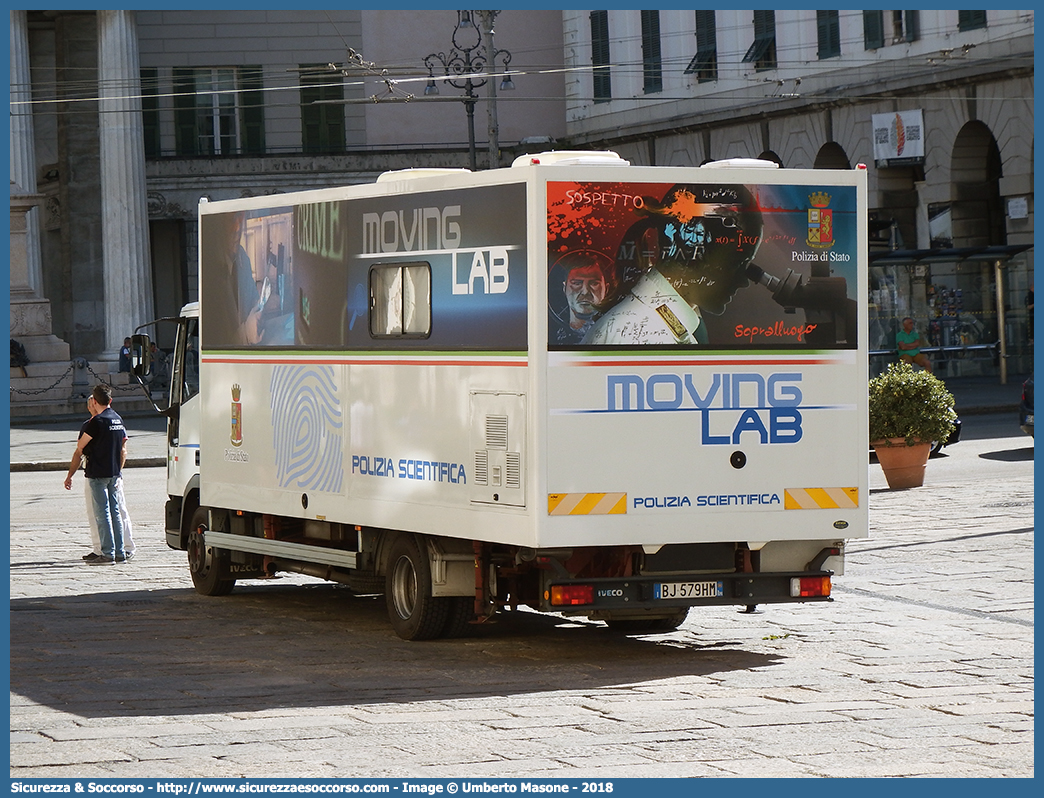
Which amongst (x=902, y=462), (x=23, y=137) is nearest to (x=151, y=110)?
(x=23, y=137)

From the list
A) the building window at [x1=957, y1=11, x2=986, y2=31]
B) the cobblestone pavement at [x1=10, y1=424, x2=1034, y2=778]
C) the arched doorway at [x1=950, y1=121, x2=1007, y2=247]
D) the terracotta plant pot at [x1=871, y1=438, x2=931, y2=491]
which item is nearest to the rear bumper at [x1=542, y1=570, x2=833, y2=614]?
the cobblestone pavement at [x1=10, y1=424, x2=1034, y2=778]

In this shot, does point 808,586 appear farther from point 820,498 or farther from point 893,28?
point 893,28

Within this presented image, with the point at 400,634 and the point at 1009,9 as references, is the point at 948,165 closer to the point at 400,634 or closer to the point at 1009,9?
the point at 1009,9

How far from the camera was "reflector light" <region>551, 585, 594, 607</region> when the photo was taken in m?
10.2

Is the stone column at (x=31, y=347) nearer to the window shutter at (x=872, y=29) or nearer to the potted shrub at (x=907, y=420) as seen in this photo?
the window shutter at (x=872, y=29)

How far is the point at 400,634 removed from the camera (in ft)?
36.8

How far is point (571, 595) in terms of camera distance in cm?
1026

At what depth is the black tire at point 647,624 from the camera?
457 inches

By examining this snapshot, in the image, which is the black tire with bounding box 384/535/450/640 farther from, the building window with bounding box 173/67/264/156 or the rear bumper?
the building window with bounding box 173/67/264/156

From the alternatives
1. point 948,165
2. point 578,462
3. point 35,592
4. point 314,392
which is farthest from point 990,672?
point 948,165

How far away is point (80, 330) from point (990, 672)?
43.5 metres

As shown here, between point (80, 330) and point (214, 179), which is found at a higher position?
point (214, 179)

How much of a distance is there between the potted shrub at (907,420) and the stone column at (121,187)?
89.3ft

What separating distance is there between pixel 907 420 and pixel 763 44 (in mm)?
26700
